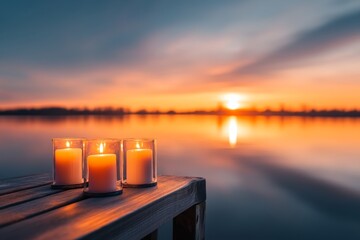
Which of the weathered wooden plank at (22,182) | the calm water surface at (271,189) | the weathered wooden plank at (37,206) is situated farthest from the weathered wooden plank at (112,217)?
the calm water surface at (271,189)

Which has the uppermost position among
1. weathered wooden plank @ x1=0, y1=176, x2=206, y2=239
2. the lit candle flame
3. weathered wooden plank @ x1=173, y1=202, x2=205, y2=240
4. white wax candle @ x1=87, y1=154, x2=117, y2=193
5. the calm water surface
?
the lit candle flame

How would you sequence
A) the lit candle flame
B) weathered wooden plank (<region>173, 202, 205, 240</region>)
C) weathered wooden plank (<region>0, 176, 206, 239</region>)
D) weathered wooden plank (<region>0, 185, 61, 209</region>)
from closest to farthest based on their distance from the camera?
1. weathered wooden plank (<region>0, 176, 206, 239</region>)
2. weathered wooden plank (<region>0, 185, 61, 209</region>)
3. the lit candle flame
4. weathered wooden plank (<region>173, 202, 205, 240</region>)

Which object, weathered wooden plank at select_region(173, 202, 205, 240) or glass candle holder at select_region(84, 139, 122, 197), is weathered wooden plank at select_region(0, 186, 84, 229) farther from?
weathered wooden plank at select_region(173, 202, 205, 240)

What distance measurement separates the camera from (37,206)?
967 mm

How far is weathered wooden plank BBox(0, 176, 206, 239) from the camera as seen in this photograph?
0.76 m

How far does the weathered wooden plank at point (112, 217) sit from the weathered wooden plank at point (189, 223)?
0.45 feet

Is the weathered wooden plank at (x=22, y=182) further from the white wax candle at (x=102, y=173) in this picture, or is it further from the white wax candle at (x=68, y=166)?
the white wax candle at (x=102, y=173)

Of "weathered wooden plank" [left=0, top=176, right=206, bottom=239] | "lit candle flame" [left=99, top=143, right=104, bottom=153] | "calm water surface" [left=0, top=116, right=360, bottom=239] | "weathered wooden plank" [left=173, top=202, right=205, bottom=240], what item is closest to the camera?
"weathered wooden plank" [left=0, top=176, right=206, bottom=239]

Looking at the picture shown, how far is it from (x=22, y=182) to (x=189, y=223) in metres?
0.67

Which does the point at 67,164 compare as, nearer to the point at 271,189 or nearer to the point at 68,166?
the point at 68,166

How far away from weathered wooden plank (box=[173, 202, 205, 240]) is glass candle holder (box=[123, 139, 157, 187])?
0.80 ft

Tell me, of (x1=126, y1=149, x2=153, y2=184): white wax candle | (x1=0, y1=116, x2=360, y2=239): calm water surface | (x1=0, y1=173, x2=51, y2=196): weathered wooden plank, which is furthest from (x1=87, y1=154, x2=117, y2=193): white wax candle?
(x1=0, y1=116, x2=360, y2=239): calm water surface

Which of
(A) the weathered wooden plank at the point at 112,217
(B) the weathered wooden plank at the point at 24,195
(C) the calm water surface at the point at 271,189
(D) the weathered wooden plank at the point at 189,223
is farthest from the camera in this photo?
(C) the calm water surface at the point at 271,189

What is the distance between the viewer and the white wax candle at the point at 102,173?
43.7 inches
